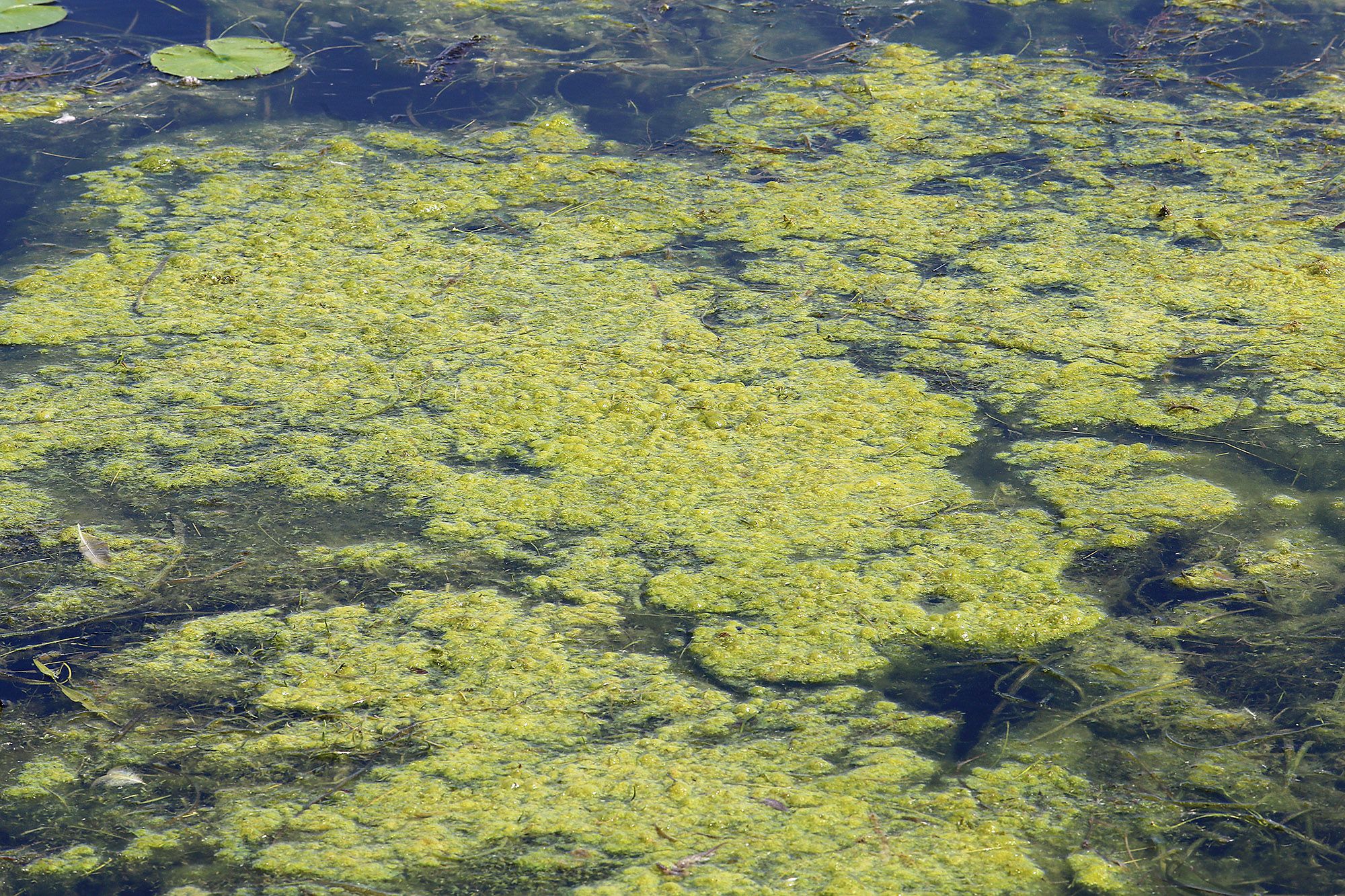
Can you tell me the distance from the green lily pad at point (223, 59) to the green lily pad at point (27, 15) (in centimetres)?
57

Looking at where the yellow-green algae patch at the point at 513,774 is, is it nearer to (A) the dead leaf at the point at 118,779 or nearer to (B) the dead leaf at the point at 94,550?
(A) the dead leaf at the point at 118,779

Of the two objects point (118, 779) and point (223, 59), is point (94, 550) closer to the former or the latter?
point (118, 779)

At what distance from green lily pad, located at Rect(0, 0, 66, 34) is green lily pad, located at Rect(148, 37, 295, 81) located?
567 millimetres

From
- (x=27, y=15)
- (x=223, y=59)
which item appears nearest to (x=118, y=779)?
(x=223, y=59)

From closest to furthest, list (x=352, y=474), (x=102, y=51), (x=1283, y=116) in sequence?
(x=352, y=474), (x=1283, y=116), (x=102, y=51)

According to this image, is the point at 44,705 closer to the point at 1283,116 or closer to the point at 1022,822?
the point at 1022,822

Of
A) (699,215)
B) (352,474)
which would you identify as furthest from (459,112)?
(352,474)

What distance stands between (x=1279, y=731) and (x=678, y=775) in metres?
1.02

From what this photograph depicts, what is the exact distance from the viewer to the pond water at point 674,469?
6.46 ft

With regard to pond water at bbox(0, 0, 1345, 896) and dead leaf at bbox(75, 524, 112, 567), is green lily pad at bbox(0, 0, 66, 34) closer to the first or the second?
pond water at bbox(0, 0, 1345, 896)

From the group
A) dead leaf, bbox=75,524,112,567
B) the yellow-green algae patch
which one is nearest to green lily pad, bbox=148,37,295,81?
dead leaf, bbox=75,524,112,567

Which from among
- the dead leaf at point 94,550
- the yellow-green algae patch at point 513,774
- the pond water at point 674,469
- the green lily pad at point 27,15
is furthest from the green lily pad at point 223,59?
the yellow-green algae patch at point 513,774

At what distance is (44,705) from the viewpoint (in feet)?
7.09

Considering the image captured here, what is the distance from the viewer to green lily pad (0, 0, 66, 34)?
488cm
